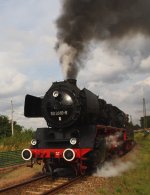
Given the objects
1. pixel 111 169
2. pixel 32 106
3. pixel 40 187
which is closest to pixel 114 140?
pixel 111 169

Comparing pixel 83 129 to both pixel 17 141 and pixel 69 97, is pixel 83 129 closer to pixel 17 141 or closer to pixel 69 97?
pixel 69 97

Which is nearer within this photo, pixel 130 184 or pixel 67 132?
pixel 130 184

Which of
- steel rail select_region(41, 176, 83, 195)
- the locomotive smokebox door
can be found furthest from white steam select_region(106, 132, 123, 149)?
the locomotive smokebox door

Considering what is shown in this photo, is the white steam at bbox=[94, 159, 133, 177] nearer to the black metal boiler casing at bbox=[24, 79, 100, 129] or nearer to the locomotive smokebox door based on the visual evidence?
the black metal boiler casing at bbox=[24, 79, 100, 129]

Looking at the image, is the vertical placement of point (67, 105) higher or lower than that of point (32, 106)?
lower

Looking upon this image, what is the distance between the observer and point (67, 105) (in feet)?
Answer: 40.3

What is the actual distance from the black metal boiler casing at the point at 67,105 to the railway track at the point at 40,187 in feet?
6.53

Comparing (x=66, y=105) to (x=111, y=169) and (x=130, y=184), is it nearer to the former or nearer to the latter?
(x=130, y=184)

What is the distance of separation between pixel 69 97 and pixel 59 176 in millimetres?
3186

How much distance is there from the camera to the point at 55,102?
12.5 m

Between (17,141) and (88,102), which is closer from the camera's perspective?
(88,102)

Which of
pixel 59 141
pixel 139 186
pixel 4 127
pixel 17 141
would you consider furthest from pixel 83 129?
pixel 4 127

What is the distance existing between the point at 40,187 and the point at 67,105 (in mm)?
3137

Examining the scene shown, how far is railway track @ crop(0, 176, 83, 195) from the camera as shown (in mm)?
9859
